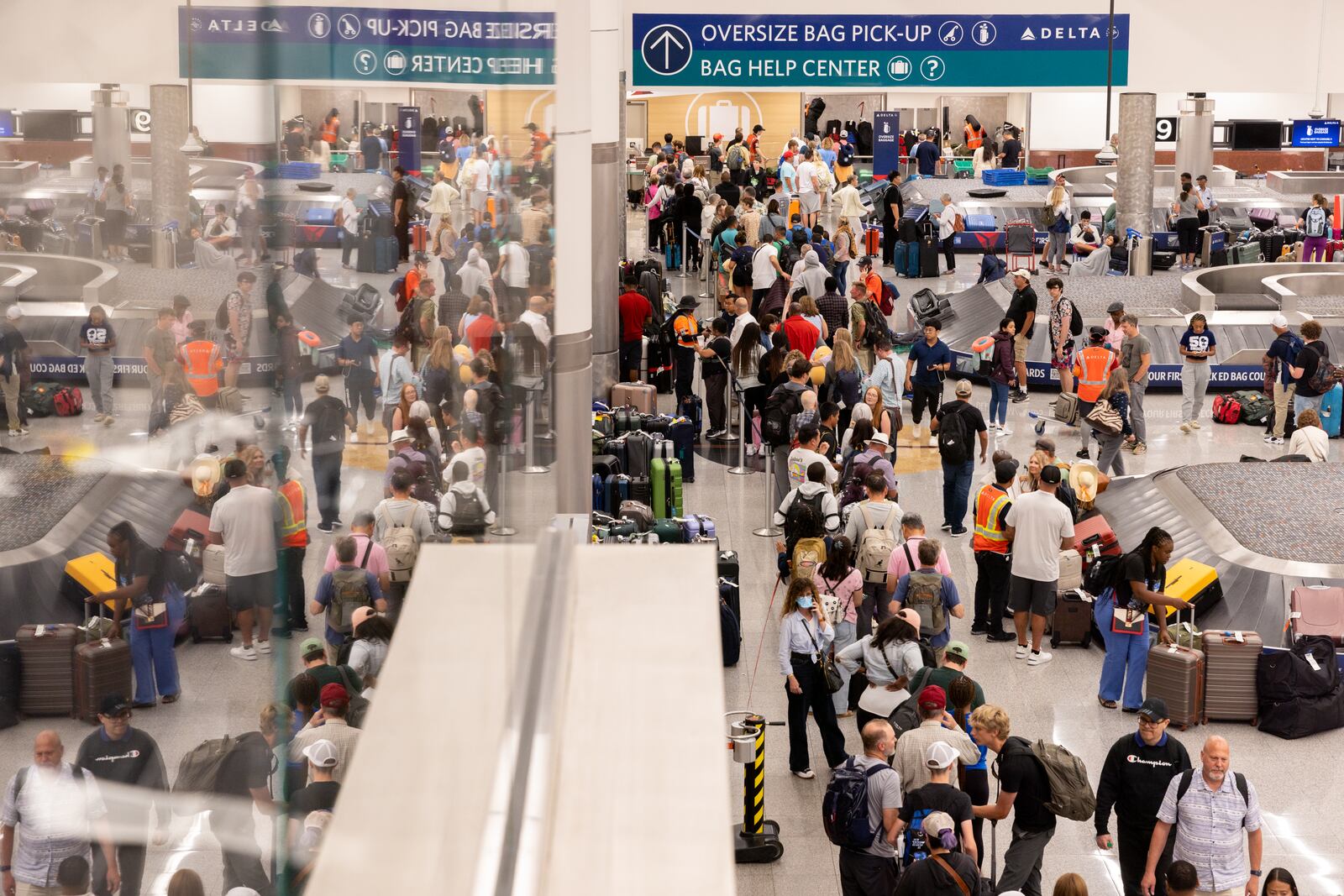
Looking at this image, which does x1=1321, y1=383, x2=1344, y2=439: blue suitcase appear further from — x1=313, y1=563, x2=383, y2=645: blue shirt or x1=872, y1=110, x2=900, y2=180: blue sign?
x1=872, y1=110, x2=900, y2=180: blue sign

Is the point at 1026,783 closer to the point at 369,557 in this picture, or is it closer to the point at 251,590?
the point at 369,557

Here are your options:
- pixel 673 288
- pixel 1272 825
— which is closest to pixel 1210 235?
pixel 673 288

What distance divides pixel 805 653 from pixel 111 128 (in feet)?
27.7

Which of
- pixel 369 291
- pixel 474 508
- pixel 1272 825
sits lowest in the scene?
pixel 1272 825

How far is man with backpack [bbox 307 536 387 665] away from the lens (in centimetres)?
123

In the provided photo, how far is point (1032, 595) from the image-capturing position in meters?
11.1

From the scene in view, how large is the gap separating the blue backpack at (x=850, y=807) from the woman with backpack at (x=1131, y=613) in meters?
3.46

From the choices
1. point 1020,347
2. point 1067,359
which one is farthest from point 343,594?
point 1067,359

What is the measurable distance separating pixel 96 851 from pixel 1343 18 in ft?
108

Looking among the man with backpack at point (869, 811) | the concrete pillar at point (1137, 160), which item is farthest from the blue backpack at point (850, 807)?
the concrete pillar at point (1137, 160)

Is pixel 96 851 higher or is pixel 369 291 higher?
pixel 369 291

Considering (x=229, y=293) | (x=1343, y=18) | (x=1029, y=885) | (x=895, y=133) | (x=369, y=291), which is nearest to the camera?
(x=229, y=293)

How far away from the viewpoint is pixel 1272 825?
876cm

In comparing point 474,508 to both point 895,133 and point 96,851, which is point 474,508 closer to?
point 96,851
